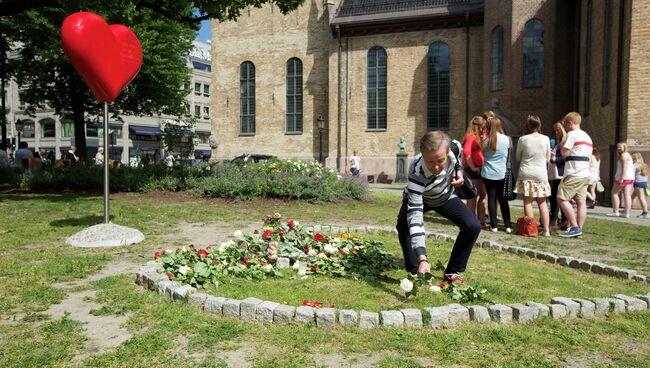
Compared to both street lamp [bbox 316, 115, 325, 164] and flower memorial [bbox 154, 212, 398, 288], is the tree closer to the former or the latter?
street lamp [bbox 316, 115, 325, 164]

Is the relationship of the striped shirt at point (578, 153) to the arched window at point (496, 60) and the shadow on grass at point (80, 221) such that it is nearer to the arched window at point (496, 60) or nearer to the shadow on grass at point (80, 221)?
the shadow on grass at point (80, 221)

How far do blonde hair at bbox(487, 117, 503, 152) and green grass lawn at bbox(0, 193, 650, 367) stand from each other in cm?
187

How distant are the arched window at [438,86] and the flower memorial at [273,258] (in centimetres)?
2374

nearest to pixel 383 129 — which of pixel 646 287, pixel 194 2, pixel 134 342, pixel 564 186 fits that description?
pixel 194 2

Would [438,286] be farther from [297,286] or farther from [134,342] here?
[134,342]

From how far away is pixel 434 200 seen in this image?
459 centimetres

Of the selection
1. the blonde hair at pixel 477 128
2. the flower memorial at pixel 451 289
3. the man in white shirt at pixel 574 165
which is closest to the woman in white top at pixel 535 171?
the man in white shirt at pixel 574 165

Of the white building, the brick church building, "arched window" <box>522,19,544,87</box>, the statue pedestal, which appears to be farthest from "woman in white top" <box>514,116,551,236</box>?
the white building

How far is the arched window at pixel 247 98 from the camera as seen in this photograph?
33.3 m

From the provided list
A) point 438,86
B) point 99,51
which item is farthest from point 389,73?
point 99,51

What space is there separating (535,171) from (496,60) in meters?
18.6

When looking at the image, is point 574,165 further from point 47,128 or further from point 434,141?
point 47,128

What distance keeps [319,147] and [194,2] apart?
1833cm

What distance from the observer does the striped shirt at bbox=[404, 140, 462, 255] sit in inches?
168
